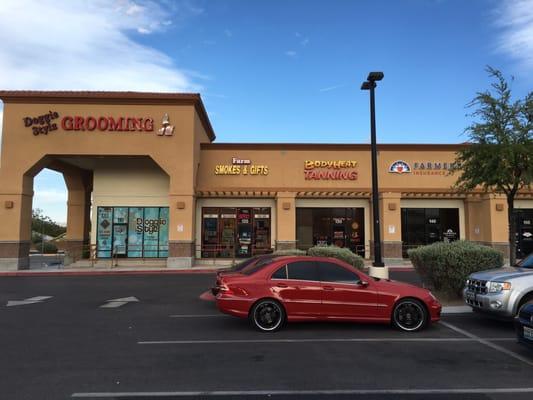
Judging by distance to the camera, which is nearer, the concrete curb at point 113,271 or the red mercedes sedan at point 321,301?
the red mercedes sedan at point 321,301

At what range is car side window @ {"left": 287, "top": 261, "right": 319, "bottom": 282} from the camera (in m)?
8.65

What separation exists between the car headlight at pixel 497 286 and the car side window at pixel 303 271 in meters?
3.33

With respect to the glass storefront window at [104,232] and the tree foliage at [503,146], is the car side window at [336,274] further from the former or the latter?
the glass storefront window at [104,232]

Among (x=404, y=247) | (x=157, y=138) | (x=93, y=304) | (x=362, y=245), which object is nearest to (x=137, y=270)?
(x=157, y=138)

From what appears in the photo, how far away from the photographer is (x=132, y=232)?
25906 mm

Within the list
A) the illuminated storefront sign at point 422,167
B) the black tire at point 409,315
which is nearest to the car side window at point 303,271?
the black tire at point 409,315

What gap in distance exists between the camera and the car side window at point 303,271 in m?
8.65

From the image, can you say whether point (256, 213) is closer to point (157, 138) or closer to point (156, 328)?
point (157, 138)

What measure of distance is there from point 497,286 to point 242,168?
740 inches

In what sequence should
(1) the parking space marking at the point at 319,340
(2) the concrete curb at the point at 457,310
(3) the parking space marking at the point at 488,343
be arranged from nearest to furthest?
1. (3) the parking space marking at the point at 488,343
2. (1) the parking space marking at the point at 319,340
3. (2) the concrete curb at the point at 457,310

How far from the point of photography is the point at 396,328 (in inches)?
339

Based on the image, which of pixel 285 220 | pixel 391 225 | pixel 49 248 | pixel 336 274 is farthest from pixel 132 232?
pixel 49 248

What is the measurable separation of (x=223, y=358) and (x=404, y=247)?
2157 cm

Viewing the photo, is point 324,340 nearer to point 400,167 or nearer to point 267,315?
point 267,315
